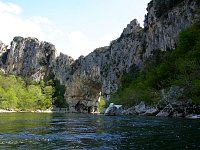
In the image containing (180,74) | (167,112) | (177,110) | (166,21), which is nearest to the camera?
(177,110)

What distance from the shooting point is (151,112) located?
76.9m

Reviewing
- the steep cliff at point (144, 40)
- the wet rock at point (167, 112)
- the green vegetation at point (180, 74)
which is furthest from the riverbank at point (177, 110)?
the steep cliff at point (144, 40)


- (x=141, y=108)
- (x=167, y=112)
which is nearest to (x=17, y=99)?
(x=141, y=108)

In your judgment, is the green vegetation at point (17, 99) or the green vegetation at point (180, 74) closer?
the green vegetation at point (180, 74)

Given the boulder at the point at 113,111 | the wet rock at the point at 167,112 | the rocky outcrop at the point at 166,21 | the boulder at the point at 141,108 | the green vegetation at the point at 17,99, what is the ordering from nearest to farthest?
1. the wet rock at the point at 167,112
2. the boulder at the point at 141,108
3. the boulder at the point at 113,111
4. the rocky outcrop at the point at 166,21
5. the green vegetation at the point at 17,99

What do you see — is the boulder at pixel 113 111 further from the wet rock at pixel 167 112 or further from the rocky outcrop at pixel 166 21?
the rocky outcrop at pixel 166 21

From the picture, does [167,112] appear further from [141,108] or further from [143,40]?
[143,40]

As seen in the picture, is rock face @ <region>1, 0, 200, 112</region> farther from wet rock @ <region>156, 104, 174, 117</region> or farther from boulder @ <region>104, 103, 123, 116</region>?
wet rock @ <region>156, 104, 174, 117</region>

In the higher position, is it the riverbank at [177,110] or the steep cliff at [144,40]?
the steep cliff at [144,40]

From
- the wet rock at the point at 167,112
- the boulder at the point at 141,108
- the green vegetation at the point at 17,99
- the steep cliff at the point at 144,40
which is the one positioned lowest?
the wet rock at the point at 167,112

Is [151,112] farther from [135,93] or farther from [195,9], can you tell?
[195,9]

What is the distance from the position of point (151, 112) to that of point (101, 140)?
4892 centimetres

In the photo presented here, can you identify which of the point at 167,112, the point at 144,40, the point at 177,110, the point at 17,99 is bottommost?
the point at 167,112

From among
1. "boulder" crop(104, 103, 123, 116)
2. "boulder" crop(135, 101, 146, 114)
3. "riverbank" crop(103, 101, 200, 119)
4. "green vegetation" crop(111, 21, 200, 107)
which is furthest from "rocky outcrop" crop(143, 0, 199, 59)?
"riverbank" crop(103, 101, 200, 119)
